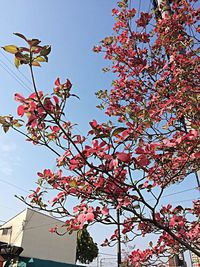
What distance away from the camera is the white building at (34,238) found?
1048 cm

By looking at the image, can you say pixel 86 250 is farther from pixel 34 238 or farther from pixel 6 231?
pixel 6 231

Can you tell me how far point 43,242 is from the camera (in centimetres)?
1133

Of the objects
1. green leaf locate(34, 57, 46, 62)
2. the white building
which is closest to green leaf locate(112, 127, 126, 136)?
green leaf locate(34, 57, 46, 62)

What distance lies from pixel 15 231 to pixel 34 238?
0.90 m

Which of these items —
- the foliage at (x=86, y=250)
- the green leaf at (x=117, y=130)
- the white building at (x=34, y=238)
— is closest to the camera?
the green leaf at (x=117, y=130)

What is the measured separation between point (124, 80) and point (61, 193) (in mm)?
1869

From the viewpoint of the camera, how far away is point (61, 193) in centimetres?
154

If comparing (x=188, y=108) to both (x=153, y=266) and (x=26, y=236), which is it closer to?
(x=153, y=266)

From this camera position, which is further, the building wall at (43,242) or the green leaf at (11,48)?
the building wall at (43,242)

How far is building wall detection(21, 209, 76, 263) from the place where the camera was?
10.6 meters

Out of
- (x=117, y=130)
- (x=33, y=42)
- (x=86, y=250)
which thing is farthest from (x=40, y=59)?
(x=86, y=250)

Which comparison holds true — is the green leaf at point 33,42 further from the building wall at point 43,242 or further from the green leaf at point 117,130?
the building wall at point 43,242

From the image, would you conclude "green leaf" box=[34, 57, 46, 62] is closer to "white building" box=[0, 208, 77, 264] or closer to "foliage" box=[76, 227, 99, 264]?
"white building" box=[0, 208, 77, 264]

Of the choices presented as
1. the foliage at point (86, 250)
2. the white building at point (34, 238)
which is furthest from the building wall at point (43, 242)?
the foliage at point (86, 250)
